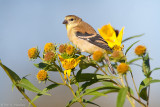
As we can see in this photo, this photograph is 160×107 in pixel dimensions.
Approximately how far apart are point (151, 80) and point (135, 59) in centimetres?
43

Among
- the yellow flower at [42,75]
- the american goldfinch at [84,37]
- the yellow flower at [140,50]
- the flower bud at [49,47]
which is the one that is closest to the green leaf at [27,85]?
the yellow flower at [42,75]

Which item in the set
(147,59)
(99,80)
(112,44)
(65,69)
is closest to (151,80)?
(147,59)

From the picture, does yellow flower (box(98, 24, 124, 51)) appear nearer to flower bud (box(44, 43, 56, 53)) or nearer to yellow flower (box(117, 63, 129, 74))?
yellow flower (box(117, 63, 129, 74))

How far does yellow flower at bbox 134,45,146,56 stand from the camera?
2.84 m

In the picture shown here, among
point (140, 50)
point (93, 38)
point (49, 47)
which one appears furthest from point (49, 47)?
point (93, 38)

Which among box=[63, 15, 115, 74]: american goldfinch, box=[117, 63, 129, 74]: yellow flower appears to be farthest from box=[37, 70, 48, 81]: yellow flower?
box=[63, 15, 115, 74]: american goldfinch

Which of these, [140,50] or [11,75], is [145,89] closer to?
[140,50]

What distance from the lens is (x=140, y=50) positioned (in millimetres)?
2840

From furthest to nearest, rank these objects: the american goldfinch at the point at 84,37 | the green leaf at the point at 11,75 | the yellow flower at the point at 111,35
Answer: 1. the american goldfinch at the point at 84,37
2. the yellow flower at the point at 111,35
3. the green leaf at the point at 11,75

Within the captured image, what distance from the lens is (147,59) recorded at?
2.82 meters

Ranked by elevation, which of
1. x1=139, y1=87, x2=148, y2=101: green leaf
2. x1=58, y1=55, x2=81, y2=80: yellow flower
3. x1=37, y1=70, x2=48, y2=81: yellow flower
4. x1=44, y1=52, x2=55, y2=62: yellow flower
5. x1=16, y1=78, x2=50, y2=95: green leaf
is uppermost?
x1=44, y1=52, x2=55, y2=62: yellow flower

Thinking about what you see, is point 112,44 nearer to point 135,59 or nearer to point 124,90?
point 135,59

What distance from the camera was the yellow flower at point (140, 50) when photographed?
2836mm

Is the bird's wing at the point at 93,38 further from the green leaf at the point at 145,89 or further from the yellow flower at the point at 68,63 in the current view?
the green leaf at the point at 145,89
